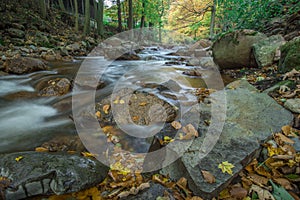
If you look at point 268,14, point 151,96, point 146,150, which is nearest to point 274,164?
point 146,150

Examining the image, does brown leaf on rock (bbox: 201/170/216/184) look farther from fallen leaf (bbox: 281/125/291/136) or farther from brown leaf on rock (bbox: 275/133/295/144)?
fallen leaf (bbox: 281/125/291/136)

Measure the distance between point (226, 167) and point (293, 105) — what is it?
1606 mm

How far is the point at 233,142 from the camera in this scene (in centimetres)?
192

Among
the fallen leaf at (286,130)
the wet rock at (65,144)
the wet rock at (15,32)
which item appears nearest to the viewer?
the fallen leaf at (286,130)

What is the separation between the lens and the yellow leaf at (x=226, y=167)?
1619mm

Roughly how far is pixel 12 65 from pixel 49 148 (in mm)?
4519

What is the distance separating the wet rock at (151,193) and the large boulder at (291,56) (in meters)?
3.75

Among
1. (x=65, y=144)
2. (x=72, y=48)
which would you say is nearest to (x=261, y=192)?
(x=65, y=144)

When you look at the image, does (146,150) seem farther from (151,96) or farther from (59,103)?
(59,103)

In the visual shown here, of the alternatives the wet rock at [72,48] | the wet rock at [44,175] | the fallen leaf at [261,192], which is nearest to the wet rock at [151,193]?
the wet rock at [44,175]

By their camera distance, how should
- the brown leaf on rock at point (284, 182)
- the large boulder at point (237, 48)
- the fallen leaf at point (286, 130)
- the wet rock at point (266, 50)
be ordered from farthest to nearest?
1. the large boulder at point (237, 48)
2. the wet rock at point (266, 50)
3. the fallen leaf at point (286, 130)
4. the brown leaf on rock at point (284, 182)

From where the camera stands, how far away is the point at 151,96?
3369mm

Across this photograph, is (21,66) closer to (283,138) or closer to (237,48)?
(283,138)

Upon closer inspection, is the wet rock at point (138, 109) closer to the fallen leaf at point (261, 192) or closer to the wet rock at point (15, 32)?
the fallen leaf at point (261, 192)
